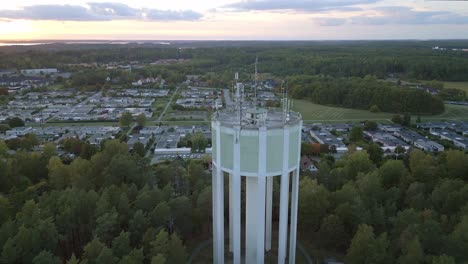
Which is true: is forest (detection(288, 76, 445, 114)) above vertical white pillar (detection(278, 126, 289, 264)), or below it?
below

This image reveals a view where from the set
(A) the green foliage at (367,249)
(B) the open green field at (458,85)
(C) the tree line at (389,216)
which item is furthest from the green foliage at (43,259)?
(B) the open green field at (458,85)

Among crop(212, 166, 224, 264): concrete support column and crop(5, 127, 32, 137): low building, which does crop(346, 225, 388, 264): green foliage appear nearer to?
crop(212, 166, 224, 264): concrete support column

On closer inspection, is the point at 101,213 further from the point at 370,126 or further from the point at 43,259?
the point at 370,126

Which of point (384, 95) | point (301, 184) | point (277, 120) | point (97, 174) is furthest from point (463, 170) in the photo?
point (384, 95)

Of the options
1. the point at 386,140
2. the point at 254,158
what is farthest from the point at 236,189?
the point at 386,140

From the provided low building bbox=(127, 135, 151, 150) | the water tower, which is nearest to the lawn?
low building bbox=(127, 135, 151, 150)

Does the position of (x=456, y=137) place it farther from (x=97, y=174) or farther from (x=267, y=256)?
(x=97, y=174)
